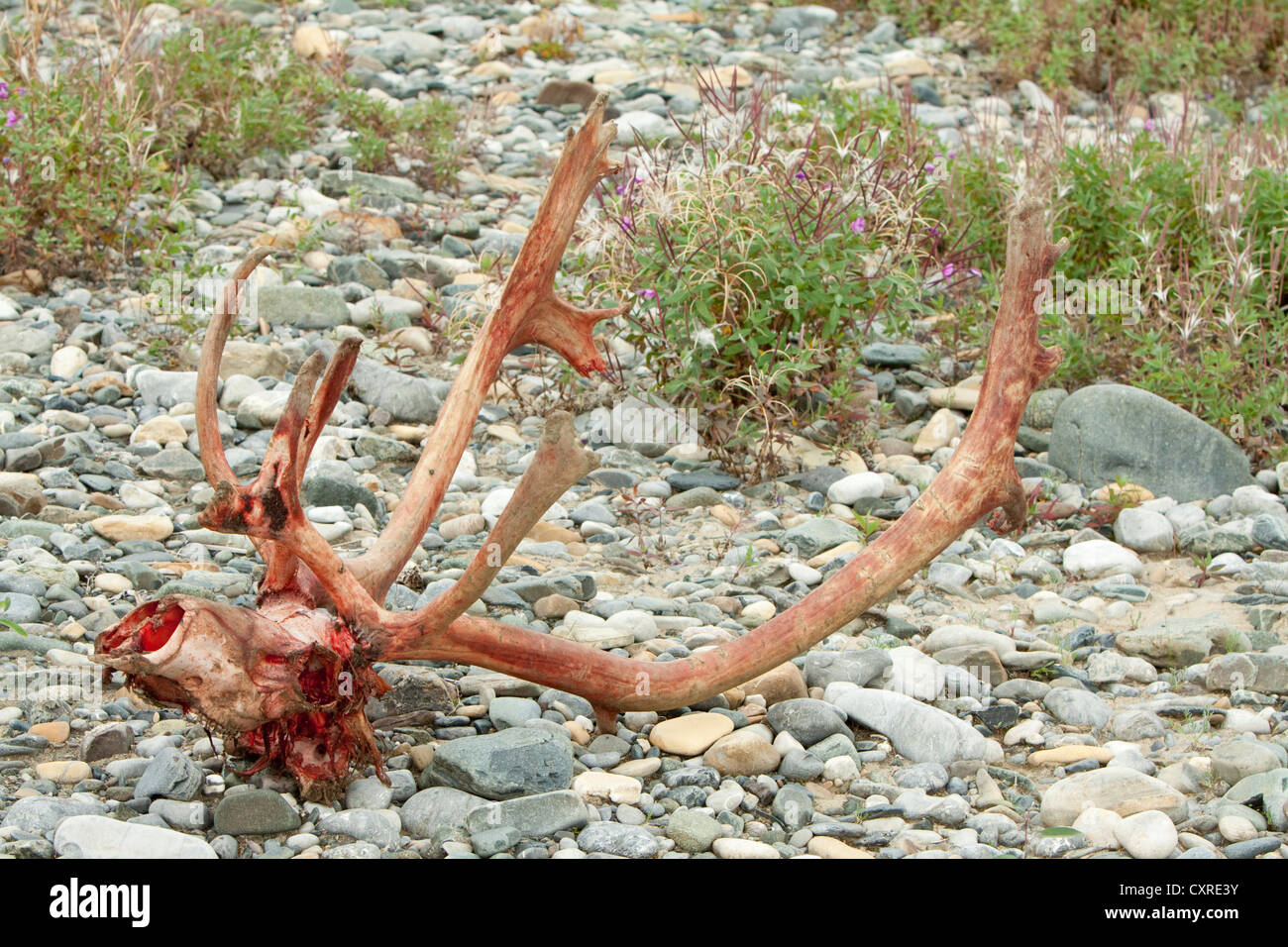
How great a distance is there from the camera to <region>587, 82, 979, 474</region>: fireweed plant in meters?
4.87

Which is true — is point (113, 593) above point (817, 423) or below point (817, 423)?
below

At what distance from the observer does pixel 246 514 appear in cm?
265

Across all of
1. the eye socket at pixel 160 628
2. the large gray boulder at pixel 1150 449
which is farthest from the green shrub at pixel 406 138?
the eye socket at pixel 160 628

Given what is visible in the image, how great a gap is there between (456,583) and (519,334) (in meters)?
0.86

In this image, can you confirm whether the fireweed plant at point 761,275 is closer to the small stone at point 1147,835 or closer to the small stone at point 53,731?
the small stone at point 1147,835

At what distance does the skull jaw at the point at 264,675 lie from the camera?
2582 mm

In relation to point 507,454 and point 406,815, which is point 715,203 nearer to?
point 507,454

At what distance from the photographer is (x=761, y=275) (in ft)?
15.9

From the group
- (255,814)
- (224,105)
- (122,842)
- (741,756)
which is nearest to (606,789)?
(741,756)

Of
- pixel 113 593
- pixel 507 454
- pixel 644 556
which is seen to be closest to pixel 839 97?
pixel 507 454

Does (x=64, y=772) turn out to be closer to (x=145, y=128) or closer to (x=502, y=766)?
(x=502, y=766)

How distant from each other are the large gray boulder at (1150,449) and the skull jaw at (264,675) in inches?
122

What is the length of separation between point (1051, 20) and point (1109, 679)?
697 cm
